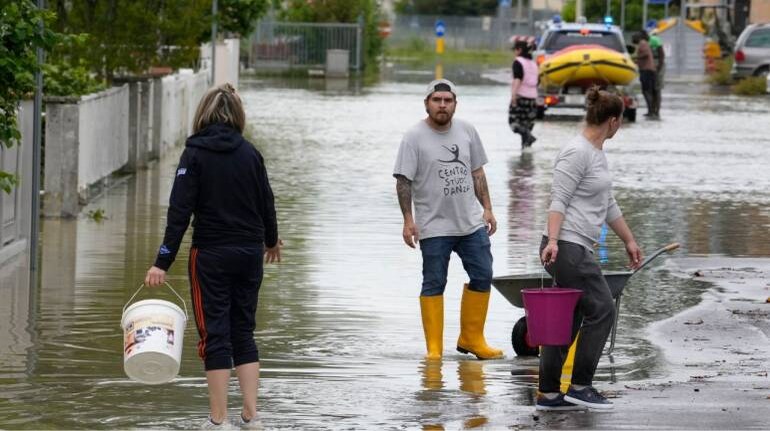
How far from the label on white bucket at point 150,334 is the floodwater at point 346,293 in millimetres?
409

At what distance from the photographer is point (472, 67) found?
6631cm

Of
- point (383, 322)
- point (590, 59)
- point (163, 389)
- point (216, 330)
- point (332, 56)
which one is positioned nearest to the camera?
point (216, 330)

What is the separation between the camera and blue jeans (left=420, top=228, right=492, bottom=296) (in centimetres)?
997

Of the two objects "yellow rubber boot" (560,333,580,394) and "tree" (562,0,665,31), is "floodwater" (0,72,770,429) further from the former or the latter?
"tree" (562,0,665,31)

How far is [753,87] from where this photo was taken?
46.2 metres

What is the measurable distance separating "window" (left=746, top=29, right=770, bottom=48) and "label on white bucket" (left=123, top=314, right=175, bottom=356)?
1691 inches

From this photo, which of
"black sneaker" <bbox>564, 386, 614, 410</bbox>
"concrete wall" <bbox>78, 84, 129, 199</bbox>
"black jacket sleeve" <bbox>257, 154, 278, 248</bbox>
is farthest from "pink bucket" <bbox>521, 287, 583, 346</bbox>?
"concrete wall" <bbox>78, 84, 129, 199</bbox>

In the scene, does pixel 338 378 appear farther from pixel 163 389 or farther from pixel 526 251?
pixel 526 251

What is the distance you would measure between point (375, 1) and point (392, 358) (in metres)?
56.2

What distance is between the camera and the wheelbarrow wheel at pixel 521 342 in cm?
993

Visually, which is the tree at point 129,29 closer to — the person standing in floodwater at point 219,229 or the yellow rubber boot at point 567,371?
the yellow rubber boot at point 567,371

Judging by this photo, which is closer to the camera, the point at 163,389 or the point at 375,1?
the point at 163,389

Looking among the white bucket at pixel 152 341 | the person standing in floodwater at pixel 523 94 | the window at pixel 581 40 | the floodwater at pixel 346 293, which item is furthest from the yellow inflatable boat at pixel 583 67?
the white bucket at pixel 152 341

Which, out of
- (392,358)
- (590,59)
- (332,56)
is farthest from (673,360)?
(332,56)
